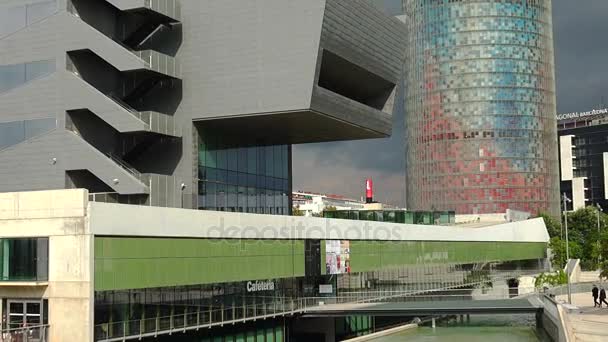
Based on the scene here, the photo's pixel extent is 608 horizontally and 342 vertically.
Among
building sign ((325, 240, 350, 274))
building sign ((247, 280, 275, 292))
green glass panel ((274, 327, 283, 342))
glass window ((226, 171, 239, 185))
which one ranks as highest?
glass window ((226, 171, 239, 185))

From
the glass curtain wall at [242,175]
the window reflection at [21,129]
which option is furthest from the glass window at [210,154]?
the window reflection at [21,129]

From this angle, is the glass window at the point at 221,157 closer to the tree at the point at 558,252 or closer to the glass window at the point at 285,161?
the glass window at the point at 285,161

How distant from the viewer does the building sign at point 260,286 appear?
50.1 metres

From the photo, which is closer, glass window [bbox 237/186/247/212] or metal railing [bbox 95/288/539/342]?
metal railing [bbox 95/288/539/342]

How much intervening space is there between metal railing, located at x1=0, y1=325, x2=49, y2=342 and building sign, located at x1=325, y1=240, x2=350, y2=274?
2727 centimetres

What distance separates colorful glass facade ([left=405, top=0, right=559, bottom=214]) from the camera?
19138 cm

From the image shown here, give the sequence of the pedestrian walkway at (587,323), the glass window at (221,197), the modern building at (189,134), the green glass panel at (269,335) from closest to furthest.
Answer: the modern building at (189,134), the pedestrian walkway at (587,323), the green glass panel at (269,335), the glass window at (221,197)

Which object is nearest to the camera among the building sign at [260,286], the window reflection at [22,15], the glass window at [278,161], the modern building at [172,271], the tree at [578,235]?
the modern building at [172,271]

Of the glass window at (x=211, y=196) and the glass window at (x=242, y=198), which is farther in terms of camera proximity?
the glass window at (x=242, y=198)

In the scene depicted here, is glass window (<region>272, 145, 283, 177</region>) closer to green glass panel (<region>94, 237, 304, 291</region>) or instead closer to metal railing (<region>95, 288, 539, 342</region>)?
metal railing (<region>95, 288, 539, 342</region>)

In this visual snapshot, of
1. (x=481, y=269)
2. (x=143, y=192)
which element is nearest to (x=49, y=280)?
(x=143, y=192)

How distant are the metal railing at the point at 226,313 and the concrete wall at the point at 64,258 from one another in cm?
125

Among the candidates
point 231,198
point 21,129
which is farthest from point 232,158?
point 21,129

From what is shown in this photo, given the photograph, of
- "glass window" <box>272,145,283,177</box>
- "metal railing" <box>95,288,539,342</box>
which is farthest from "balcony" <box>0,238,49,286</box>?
"glass window" <box>272,145,283,177</box>
